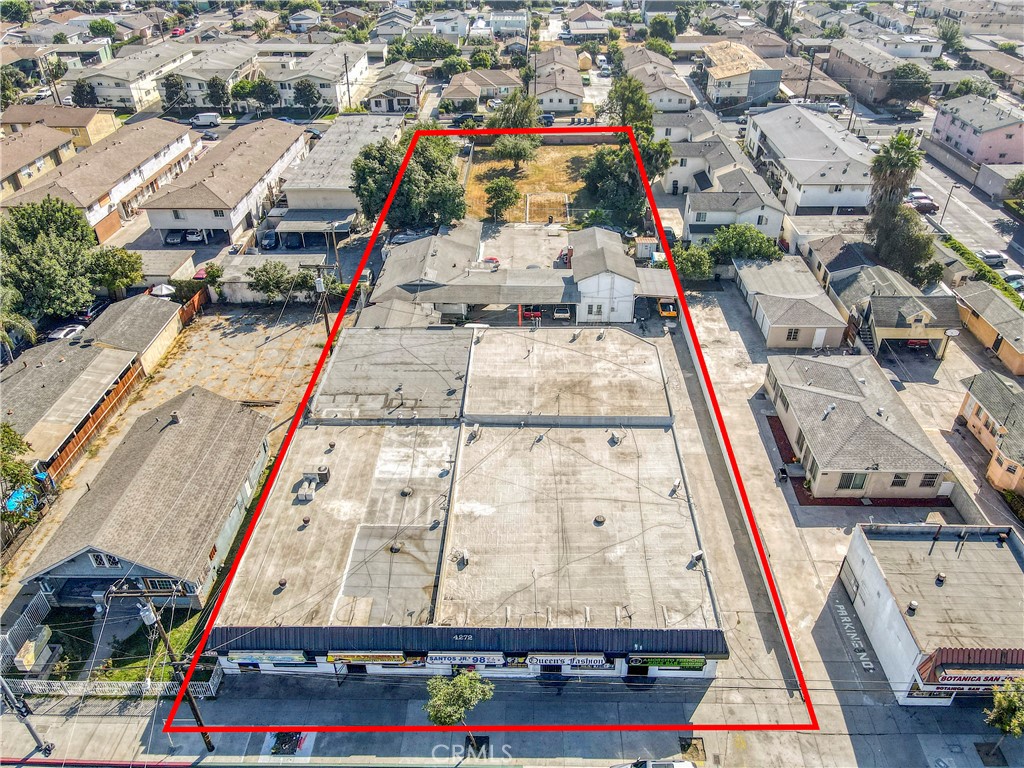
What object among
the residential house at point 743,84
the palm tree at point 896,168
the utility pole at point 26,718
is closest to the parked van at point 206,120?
the residential house at point 743,84

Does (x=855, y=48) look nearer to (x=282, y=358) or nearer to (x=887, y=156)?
(x=887, y=156)

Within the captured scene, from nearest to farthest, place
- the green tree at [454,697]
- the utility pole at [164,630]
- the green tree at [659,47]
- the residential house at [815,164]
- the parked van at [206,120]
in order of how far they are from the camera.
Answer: the utility pole at [164,630]
the green tree at [454,697]
the residential house at [815,164]
the parked van at [206,120]
the green tree at [659,47]

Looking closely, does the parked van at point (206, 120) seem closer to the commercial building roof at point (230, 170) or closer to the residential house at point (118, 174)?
the residential house at point (118, 174)

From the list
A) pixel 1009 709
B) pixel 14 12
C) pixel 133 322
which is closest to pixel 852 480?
pixel 1009 709

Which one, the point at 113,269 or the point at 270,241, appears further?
the point at 270,241

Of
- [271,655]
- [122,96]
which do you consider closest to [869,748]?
[271,655]

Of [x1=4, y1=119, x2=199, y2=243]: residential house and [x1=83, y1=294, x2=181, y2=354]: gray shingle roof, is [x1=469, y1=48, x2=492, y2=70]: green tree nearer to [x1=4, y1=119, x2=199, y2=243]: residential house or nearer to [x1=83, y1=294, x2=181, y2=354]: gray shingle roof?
[x1=4, y1=119, x2=199, y2=243]: residential house

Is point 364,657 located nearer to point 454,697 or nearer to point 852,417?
point 454,697
